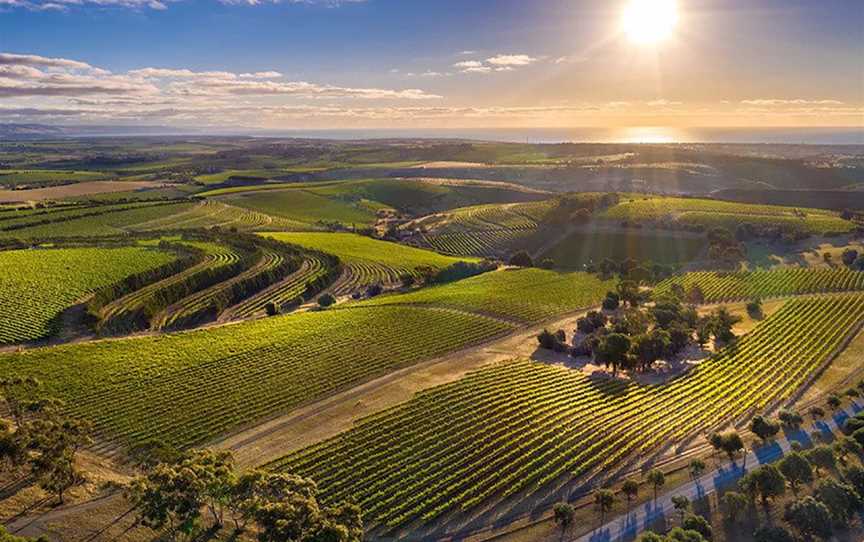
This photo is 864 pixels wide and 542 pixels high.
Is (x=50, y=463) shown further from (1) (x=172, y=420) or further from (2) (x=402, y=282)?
(2) (x=402, y=282)

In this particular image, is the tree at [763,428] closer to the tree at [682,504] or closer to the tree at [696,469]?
the tree at [696,469]

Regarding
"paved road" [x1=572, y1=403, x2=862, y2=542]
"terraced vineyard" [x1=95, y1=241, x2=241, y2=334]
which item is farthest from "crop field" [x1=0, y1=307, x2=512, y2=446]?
"paved road" [x1=572, y1=403, x2=862, y2=542]

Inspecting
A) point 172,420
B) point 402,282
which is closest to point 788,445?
point 172,420

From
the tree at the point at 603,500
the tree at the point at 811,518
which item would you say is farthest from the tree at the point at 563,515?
the tree at the point at 811,518

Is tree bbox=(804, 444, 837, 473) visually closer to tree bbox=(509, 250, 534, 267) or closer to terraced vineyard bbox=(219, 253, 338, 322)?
terraced vineyard bbox=(219, 253, 338, 322)

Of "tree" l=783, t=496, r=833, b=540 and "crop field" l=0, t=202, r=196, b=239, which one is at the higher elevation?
"crop field" l=0, t=202, r=196, b=239

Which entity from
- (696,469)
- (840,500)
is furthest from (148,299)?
(840,500)
